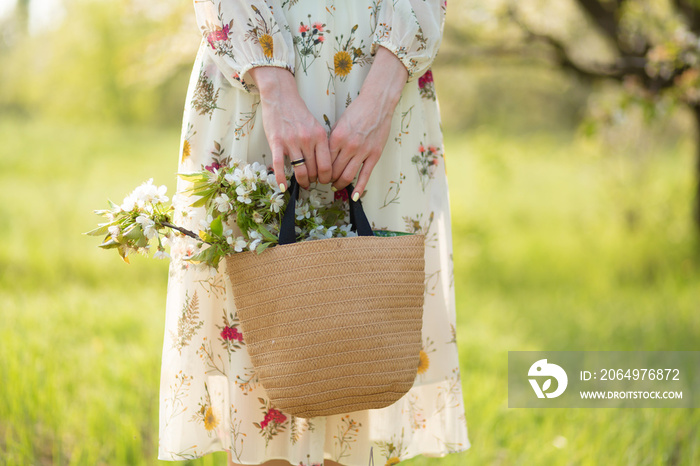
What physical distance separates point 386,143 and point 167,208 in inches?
18.2

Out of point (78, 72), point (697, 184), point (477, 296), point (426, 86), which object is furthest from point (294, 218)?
point (78, 72)

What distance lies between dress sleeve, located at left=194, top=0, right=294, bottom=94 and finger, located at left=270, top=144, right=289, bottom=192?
15 centimetres

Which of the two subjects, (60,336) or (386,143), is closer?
(386,143)

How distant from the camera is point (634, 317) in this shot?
338 centimetres

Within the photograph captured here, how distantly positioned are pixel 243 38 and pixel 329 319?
0.54m

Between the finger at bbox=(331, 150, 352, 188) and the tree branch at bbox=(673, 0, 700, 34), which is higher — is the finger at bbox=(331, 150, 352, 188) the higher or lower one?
the lower one

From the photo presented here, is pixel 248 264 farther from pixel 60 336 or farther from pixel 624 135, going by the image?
pixel 624 135

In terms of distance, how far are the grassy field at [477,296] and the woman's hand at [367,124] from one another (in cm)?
106

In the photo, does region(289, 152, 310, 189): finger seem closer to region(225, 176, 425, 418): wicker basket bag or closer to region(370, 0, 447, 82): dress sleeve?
region(225, 176, 425, 418): wicker basket bag

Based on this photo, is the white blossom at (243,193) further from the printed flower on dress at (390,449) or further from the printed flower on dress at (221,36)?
the printed flower on dress at (390,449)

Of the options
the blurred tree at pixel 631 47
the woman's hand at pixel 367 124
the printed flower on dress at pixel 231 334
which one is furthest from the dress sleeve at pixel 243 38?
the blurred tree at pixel 631 47

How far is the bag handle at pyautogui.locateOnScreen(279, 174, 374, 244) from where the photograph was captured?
3.26ft

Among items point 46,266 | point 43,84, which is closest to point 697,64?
point 46,266

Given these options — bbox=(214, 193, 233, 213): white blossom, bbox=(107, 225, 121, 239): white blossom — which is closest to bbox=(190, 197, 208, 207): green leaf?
bbox=(214, 193, 233, 213): white blossom
